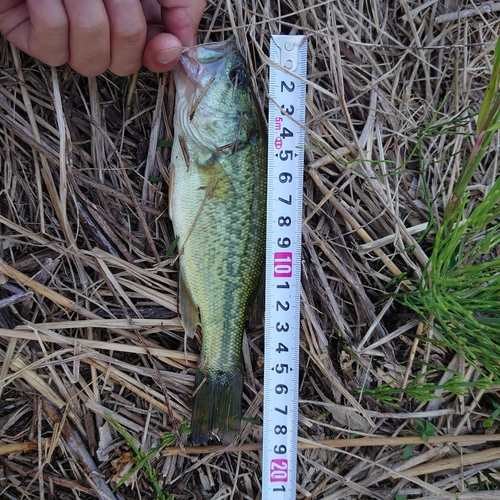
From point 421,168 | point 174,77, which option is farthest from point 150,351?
point 421,168

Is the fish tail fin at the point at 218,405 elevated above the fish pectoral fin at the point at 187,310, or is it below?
below

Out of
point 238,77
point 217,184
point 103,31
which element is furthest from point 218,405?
point 103,31

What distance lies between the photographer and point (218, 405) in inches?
97.0

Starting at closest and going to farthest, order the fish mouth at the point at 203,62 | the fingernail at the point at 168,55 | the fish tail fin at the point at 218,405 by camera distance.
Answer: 1. the fingernail at the point at 168,55
2. the fish mouth at the point at 203,62
3. the fish tail fin at the point at 218,405

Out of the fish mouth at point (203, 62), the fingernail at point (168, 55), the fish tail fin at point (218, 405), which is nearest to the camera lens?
the fingernail at point (168, 55)

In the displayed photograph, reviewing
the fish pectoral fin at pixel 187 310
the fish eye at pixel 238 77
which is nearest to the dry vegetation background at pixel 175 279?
the fish pectoral fin at pixel 187 310

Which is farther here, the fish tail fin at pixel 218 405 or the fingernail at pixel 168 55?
the fish tail fin at pixel 218 405

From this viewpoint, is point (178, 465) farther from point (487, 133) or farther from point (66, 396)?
point (487, 133)

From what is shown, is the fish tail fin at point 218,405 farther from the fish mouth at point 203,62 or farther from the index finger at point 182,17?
the index finger at point 182,17

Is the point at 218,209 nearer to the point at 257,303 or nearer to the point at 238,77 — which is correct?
the point at 257,303

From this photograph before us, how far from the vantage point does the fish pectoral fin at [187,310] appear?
2.53 meters

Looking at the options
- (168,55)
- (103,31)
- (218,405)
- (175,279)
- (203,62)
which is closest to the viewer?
(103,31)

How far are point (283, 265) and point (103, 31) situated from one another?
1.45 meters

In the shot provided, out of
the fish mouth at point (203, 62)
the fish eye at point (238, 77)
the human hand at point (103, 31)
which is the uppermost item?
the human hand at point (103, 31)
